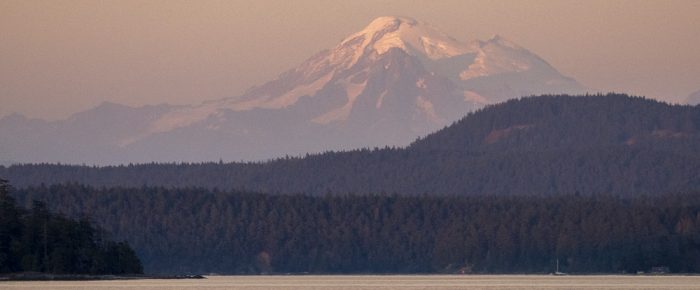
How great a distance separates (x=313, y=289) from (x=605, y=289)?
91.9 ft

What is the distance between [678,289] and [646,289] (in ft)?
13.5

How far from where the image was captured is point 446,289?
198m

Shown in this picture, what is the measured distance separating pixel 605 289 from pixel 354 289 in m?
24.1

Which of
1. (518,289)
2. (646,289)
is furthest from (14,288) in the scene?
(646,289)

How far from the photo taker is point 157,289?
19625 centimetres

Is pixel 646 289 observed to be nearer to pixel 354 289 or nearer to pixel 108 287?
pixel 354 289

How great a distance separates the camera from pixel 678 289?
194125 mm

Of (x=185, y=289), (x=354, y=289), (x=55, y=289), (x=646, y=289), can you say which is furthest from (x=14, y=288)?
(x=646, y=289)

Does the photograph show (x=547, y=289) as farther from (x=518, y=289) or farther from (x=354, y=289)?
(x=354, y=289)

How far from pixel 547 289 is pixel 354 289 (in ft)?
60.4

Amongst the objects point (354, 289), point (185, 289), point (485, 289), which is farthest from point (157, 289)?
point (485, 289)

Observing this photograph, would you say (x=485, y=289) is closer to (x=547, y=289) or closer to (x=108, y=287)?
(x=547, y=289)

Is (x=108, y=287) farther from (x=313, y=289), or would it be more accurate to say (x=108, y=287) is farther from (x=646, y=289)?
(x=646, y=289)

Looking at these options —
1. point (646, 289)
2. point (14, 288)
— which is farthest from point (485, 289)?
point (14, 288)
